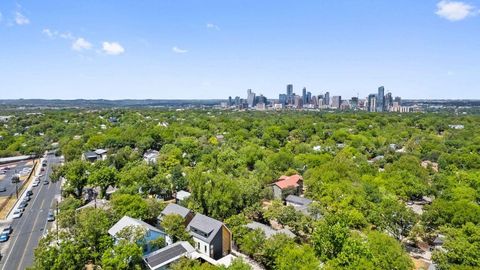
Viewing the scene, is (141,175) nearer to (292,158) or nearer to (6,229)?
(6,229)

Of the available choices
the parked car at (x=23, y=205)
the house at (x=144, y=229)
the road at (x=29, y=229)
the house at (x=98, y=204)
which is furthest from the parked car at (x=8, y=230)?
the house at (x=144, y=229)

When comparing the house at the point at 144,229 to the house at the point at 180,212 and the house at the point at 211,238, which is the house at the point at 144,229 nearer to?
the house at the point at 211,238

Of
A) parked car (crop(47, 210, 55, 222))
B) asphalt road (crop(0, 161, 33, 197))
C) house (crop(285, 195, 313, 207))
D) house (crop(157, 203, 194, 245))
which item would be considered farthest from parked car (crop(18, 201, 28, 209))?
house (crop(285, 195, 313, 207))

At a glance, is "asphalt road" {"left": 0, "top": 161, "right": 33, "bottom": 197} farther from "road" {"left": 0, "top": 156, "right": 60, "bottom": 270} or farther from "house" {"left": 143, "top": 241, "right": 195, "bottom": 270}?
"house" {"left": 143, "top": 241, "right": 195, "bottom": 270}

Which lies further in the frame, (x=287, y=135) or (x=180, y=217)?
(x=287, y=135)

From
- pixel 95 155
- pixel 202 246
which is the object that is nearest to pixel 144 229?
pixel 202 246

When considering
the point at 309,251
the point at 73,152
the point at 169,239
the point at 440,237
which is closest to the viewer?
the point at 309,251

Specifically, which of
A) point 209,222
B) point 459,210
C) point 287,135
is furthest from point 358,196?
point 287,135
